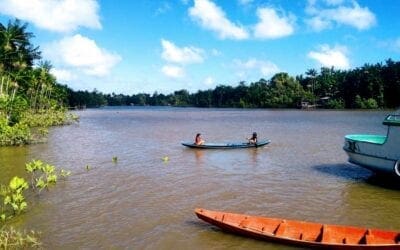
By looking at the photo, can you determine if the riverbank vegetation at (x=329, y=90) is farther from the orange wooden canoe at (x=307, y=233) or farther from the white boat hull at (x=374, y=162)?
the orange wooden canoe at (x=307, y=233)

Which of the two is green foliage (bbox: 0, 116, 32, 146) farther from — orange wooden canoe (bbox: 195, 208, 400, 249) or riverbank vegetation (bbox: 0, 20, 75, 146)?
orange wooden canoe (bbox: 195, 208, 400, 249)

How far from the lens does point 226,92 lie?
166 metres

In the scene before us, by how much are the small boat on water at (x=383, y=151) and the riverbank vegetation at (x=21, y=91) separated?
22832 mm

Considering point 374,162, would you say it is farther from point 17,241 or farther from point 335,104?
point 335,104

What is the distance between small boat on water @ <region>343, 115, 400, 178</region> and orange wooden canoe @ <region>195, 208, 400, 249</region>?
6.39 m

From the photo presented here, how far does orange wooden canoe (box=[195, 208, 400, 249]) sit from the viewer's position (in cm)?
1021

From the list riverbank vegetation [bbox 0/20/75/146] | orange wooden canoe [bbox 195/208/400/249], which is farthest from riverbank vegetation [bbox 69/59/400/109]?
orange wooden canoe [bbox 195/208/400/249]

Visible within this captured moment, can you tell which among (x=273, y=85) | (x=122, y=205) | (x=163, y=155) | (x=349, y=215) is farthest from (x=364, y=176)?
(x=273, y=85)

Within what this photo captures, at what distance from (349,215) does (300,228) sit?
137 inches

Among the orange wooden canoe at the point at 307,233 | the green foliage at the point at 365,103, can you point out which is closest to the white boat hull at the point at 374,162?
the orange wooden canoe at the point at 307,233

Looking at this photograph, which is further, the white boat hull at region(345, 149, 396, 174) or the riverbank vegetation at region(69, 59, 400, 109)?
the riverbank vegetation at region(69, 59, 400, 109)

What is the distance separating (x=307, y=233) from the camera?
36.6 ft

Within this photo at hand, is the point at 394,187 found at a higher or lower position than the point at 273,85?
lower

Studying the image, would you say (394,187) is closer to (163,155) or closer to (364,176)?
(364,176)
